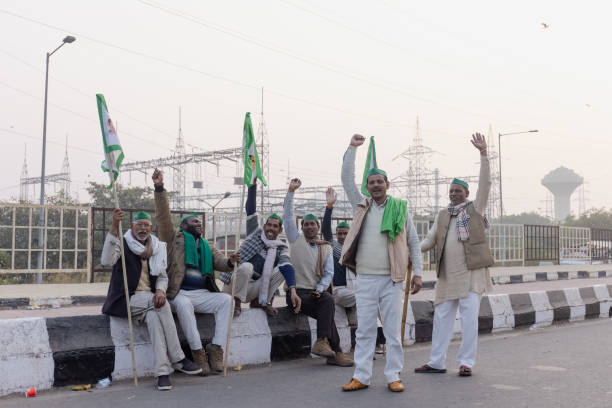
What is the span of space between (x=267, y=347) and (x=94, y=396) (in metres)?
1.99

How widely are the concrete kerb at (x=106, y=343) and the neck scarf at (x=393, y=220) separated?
Result: 1858 mm

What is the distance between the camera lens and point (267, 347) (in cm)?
668

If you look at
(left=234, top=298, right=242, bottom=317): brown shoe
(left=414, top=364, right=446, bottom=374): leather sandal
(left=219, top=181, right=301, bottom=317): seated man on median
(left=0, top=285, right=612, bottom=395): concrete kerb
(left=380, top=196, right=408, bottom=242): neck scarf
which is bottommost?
(left=414, top=364, right=446, bottom=374): leather sandal

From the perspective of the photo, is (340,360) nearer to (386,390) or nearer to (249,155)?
(386,390)

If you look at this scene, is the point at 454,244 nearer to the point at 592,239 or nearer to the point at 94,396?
the point at 94,396

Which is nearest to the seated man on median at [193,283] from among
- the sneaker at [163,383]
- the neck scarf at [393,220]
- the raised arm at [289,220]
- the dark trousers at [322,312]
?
the sneaker at [163,383]

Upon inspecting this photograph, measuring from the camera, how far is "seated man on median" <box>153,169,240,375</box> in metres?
5.95

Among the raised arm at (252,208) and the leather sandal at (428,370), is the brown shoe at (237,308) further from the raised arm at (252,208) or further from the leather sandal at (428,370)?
the leather sandal at (428,370)

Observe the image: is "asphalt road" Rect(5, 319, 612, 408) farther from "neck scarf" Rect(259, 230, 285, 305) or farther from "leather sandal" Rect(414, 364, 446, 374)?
"neck scarf" Rect(259, 230, 285, 305)

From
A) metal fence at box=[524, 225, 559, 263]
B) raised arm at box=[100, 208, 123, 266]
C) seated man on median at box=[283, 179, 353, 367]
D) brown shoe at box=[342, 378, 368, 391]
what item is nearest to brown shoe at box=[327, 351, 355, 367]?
seated man on median at box=[283, 179, 353, 367]

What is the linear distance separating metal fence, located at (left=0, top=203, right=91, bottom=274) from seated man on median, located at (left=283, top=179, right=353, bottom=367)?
9591mm

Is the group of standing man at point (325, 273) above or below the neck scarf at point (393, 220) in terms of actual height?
below

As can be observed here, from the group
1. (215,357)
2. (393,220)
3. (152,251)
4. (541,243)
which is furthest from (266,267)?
(541,243)

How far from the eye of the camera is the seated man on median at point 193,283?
5.95 meters
